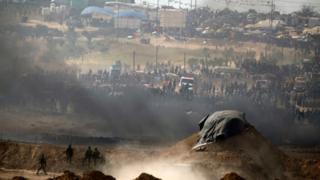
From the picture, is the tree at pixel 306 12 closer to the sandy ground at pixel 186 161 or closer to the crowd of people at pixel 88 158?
the sandy ground at pixel 186 161

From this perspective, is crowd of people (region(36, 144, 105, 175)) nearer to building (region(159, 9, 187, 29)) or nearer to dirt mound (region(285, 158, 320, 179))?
dirt mound (region(285, 158, 320, 179))

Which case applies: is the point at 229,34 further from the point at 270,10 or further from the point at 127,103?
the point at 127,103

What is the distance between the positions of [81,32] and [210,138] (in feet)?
123

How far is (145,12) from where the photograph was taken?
69438mm

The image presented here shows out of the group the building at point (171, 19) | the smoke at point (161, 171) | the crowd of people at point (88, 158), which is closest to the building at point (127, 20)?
the building at point (171, 19)

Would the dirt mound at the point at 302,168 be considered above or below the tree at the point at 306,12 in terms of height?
below

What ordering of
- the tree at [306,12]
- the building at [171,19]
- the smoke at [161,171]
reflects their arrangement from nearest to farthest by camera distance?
the smoke at [161,171]
the building at [171,19]
the tree at [306,12]

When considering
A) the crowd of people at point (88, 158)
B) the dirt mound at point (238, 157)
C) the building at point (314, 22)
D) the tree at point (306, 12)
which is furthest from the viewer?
the tree at point (306, 12)

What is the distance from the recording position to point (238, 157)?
26016 millimetres

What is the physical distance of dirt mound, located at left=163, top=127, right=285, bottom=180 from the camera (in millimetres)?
25672

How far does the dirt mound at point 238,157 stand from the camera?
84.2 feet

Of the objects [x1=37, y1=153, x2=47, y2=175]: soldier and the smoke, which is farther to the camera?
[x1=37, y1=153, x2=47, y2=175]: soldier

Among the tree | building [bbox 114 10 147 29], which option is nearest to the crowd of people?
building [bbox 114 10 147 29]

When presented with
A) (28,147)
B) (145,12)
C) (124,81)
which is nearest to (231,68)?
(124,81)
